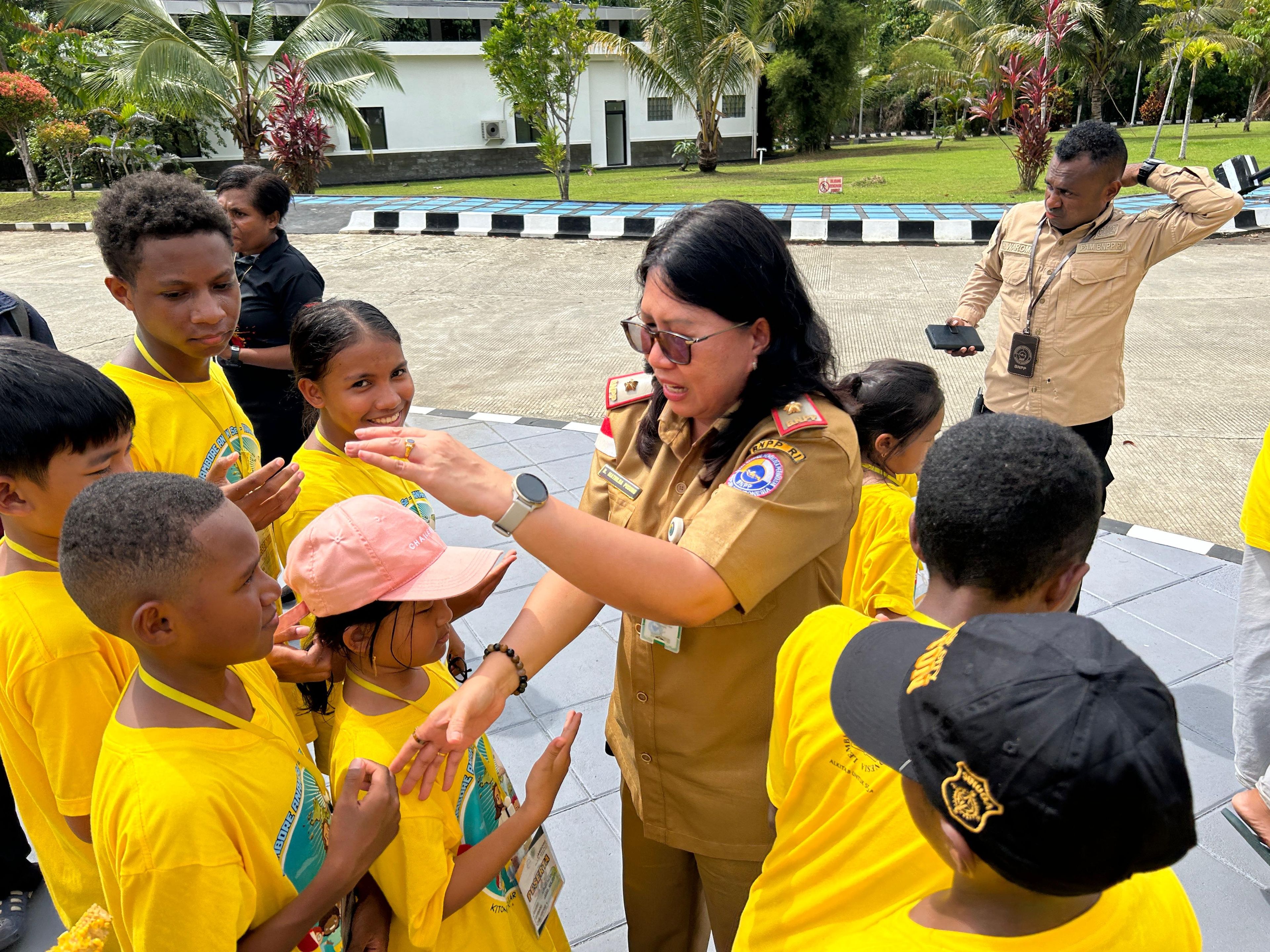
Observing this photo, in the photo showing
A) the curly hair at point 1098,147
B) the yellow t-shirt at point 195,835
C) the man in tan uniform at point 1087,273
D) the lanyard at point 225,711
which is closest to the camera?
the yellow t-shirt at point 195,835

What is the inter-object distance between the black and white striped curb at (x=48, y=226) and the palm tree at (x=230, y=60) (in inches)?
117

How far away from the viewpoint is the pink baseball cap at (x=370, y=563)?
148 centimetres

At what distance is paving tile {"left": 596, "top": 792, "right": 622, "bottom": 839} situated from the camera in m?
2.65

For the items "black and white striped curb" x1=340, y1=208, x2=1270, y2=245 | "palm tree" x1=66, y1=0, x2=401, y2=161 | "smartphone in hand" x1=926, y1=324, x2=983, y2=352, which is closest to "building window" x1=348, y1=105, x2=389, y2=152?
"palm tree" x1=66, y1=0, x2=401, y2=161

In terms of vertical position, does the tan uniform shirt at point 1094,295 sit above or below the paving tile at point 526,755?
above

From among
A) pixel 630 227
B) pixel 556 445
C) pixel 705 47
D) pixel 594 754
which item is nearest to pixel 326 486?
pixel 594 754

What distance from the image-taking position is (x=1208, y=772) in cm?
279

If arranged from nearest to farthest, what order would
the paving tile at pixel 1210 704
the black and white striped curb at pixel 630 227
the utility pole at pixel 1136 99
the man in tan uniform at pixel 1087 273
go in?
the paving tile at pixel 1210 704, the man in tan uniform at pixel 1087 273, the black and white striped curb at pixel 630 227, the utility pole at pixel 1136 99

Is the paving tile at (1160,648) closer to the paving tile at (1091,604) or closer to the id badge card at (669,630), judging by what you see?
the paving tile at (1091,604)

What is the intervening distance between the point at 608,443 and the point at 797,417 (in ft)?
1.57

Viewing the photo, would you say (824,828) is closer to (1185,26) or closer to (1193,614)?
(1193,614)

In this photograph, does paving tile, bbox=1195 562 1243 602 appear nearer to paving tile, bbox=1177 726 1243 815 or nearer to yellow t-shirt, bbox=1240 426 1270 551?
paving tile, bbox=1177 726 1243 815

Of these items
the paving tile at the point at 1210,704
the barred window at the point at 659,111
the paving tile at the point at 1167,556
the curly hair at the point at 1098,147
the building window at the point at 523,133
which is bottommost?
the paving tile at the point at 1210,704

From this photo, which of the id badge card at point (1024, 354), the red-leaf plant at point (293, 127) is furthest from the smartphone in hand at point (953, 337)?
the red-leaf plant at point (293, 127)
